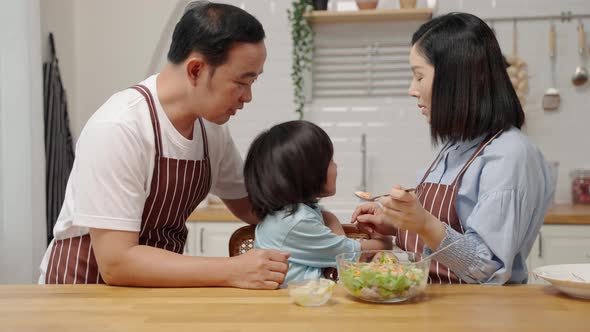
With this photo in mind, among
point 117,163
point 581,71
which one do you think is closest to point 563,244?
point 581,71

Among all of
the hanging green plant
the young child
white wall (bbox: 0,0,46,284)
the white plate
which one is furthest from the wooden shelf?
the white plate

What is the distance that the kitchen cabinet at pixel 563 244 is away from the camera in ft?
12.0

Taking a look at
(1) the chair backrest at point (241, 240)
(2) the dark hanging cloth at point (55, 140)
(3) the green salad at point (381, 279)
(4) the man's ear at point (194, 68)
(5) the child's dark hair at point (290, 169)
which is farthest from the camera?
(2) the dark hanging cloth at point (55, 140)

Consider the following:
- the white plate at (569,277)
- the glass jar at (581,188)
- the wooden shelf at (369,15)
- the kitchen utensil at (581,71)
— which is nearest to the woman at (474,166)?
the white plate at (569,277)

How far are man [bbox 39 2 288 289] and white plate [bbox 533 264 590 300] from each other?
0.69 meters

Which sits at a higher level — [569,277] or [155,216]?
[155,216]

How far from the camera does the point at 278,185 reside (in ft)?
6.65

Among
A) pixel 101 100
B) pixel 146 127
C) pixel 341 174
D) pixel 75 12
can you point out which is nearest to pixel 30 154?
pixel 101 100

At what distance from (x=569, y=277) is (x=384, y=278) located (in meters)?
0.55

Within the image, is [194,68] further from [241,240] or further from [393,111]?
[393,111]

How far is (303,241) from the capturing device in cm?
199

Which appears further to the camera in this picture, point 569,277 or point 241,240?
point 241,240

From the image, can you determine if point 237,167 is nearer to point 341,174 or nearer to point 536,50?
point 341,174

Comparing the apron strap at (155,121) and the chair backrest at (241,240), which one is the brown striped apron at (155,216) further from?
the chair backrest at (241,240)
